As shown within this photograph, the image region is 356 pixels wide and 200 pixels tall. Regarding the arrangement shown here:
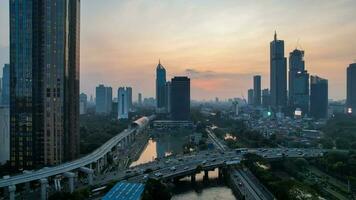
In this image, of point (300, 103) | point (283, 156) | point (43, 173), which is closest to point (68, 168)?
point (43, 173)

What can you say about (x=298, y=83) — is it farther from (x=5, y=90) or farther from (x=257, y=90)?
(x=5, y=90)

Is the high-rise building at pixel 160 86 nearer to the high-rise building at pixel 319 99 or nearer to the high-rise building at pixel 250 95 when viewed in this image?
the high-rise building at pixel 319 99

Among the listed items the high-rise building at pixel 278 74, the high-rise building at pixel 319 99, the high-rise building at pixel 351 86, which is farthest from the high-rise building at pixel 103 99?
the high-rise building at pixel 351 86

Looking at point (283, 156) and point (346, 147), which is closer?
point (283, 156)

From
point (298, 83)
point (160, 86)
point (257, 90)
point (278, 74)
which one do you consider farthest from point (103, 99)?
point (257, 90)

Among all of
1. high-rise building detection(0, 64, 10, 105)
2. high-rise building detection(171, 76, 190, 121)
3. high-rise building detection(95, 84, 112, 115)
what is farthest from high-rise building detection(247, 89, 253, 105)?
high-rise building detection(0, 64, 10, 105)

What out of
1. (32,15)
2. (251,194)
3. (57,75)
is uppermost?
(32,15)

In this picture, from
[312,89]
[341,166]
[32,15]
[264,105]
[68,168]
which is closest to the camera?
[68,168]

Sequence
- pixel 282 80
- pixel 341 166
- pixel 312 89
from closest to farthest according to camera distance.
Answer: pixel 341 166 < pixel 312 89 < pixel 282 80

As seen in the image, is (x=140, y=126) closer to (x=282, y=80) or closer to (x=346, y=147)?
(x=346, y=147)
